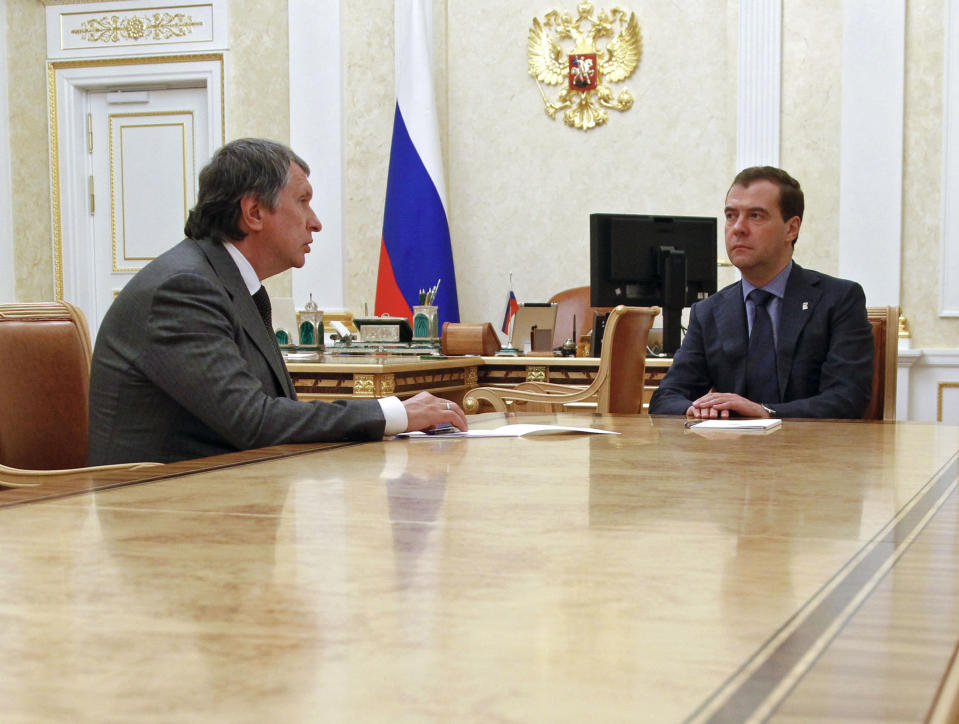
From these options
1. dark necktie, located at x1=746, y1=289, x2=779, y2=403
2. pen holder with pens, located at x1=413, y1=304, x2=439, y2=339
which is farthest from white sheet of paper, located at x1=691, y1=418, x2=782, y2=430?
pen holder with pens, located at x1=413, y1=304, x2=439, y2=339

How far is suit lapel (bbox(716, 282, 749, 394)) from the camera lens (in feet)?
10.7

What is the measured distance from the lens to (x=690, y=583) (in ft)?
2.68

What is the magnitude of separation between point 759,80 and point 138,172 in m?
4.37

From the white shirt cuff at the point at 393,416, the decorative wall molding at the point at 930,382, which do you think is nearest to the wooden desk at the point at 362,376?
the white shirt cuff at the point at 393,416

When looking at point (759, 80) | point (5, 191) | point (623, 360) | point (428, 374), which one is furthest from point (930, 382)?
point (5, 191)

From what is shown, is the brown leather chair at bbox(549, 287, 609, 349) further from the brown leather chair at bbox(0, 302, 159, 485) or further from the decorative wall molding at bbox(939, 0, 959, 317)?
the brown leather chair at bbox(0, 302, 159, 485)

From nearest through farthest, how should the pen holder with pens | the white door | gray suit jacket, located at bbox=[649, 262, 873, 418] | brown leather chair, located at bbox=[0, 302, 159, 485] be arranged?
brown leather chair, located at bbox=[0, 302, 159, 485] < gray suit jacket, located at bbox=[649, 262, 873, 418] < the pen holder with pens < the white door

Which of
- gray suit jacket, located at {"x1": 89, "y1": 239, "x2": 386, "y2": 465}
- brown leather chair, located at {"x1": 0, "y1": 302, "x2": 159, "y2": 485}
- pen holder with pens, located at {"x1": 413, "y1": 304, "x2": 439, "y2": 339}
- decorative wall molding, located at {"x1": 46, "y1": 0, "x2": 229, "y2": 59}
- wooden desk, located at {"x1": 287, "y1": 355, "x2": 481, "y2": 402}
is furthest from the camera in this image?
decorative wall molding, located at {"x1": 46, "y1": 0, "x2": 229, "y2": 59}

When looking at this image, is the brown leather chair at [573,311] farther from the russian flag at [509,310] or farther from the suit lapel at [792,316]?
the suit lapel at [792,316]

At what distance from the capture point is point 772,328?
10.7 feet

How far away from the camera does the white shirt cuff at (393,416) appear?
2.06 metres

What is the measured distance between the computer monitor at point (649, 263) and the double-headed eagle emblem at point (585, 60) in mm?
2196

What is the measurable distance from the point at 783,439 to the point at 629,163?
17.4 ft

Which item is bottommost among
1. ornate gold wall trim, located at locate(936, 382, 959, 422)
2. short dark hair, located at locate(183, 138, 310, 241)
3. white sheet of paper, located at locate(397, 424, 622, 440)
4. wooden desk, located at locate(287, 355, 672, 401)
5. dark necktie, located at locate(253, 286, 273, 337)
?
ornate gold wall trim, located at locate(936, 382, 959, 422)
